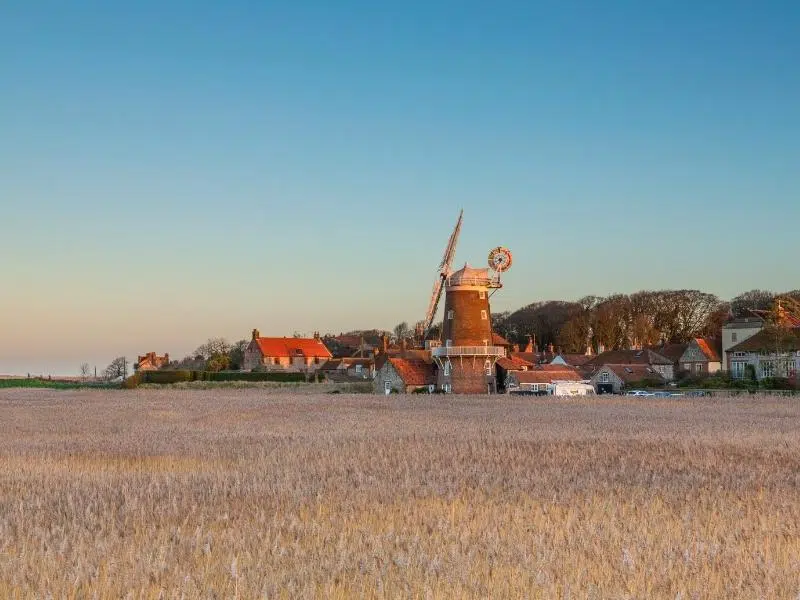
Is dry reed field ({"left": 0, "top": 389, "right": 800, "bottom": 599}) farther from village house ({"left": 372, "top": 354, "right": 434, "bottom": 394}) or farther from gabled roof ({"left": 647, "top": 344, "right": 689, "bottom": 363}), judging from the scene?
Answer: gabled roof ({"left": 647, "top": 344, "right": 689, "bottom": 363})

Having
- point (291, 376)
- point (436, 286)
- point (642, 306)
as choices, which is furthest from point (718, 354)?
point (291, 376)

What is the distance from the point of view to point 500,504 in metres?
13.2

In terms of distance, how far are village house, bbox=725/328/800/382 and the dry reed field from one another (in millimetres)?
59725

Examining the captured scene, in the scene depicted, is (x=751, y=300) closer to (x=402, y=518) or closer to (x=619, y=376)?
(x=619, y=376)

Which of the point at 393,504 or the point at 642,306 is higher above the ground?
the point at 642,306

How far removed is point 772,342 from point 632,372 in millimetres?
14043

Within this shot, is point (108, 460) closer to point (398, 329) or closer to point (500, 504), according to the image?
point (500, 504)

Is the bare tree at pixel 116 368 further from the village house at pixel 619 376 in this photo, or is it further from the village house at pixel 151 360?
the village house at pixel 619 376

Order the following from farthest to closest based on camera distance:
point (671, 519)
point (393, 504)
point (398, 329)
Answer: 1. point (398, 329)
2. point (393, 504)
3. point (671, 519)

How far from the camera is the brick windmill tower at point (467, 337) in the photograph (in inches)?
3059

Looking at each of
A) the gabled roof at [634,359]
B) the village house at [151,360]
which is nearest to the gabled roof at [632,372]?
the gabled roof at [634,359]

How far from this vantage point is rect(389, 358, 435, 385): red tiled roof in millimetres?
81562

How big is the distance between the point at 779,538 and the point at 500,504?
3.89m

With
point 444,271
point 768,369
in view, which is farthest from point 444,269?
point 768,369
